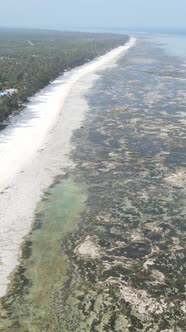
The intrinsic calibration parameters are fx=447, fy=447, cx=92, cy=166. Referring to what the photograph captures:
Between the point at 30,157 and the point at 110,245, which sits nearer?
the point at 110,245

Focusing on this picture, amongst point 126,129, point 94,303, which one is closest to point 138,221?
point 94,303

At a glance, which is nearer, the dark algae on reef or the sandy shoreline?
the dark algae on reef

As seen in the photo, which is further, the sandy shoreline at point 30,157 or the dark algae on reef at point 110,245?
the sandy shoreline at point 30,157

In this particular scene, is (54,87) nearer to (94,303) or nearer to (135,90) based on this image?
(135,90)

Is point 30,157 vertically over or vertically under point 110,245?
under
